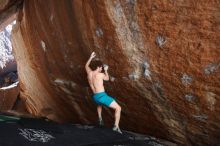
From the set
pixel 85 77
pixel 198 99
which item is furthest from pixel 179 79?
pixel 85 77

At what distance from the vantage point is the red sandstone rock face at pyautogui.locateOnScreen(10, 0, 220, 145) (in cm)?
639

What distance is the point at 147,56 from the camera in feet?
23.3

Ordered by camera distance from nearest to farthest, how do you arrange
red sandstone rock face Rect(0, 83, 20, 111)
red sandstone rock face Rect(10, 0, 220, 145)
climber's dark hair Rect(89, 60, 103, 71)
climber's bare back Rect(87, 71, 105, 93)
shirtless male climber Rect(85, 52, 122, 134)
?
red sandstone rock face Rect(10, 0, 220, 145) → shirtless male climber Rect(85, 52, 122, 134) → climber's bare back Rect(87, 71, 105, 93) → climber's dark hair Rect(89, 60, 103, 71) → red sandstone rock face Rect(0, 83, 20, 111)

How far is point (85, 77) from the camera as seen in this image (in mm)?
8867

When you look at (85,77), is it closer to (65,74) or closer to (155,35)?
(65,74)

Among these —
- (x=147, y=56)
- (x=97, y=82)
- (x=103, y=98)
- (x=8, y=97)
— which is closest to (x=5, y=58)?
(x=8, y=97)

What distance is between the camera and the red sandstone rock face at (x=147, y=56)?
6.39 m

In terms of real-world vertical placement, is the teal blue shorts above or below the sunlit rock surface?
below

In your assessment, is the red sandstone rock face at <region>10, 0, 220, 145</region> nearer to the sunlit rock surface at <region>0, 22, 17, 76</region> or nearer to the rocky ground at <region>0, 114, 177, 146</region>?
the rocky ground at <region>0, 114, 177, 146</region>

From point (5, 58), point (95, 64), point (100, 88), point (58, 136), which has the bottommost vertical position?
point (58, 136)

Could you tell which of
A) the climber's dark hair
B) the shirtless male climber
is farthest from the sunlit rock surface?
the shirtless male climber

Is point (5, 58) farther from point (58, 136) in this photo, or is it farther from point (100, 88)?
point (58, 136)

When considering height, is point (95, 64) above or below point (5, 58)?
below

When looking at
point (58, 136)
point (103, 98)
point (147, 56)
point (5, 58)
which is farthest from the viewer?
point (5, 58)
